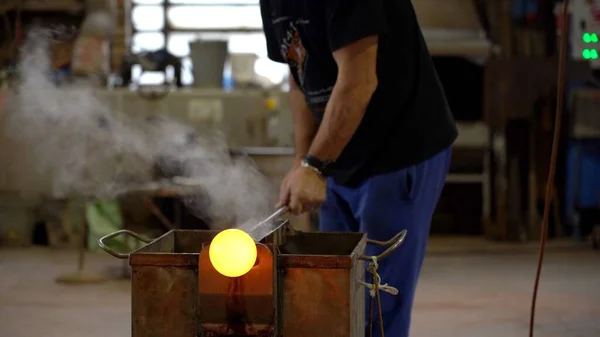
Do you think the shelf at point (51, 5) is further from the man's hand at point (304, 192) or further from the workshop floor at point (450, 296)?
the man's hand at point (304, 192)

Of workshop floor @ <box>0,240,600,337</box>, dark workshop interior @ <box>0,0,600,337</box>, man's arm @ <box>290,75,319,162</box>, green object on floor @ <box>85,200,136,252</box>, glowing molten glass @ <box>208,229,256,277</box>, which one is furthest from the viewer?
green object on floor @ <box>85,200,136,252</box>

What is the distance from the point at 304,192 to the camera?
1691 millimetres

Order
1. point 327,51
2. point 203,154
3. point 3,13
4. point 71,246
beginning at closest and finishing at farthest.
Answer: point 327,51
point 203,154
point 71,246
point 3,13

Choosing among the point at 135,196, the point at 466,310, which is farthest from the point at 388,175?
the point at 135,196

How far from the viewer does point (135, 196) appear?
4969mm

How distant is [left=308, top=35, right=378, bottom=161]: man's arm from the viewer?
1641 millimetres

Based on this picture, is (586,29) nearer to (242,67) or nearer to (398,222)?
(242,67)

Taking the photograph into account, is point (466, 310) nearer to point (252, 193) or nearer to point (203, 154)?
point (252, 193)

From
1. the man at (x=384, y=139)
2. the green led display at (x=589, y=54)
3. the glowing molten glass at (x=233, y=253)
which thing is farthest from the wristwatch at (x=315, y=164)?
the green led display at (x=589, y=54)

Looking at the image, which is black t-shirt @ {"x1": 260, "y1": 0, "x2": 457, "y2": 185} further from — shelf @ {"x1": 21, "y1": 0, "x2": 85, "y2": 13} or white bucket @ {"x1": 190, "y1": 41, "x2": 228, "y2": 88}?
shelf @ {"x1": 21, "y1": 0, "x2": 85, "y2": 13}

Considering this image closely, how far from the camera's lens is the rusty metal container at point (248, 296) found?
121cm

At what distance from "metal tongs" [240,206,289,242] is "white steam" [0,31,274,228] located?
3.35m

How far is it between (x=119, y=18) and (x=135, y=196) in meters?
1.97

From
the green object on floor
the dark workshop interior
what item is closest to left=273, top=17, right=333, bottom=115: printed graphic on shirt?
the dark workshop interior
